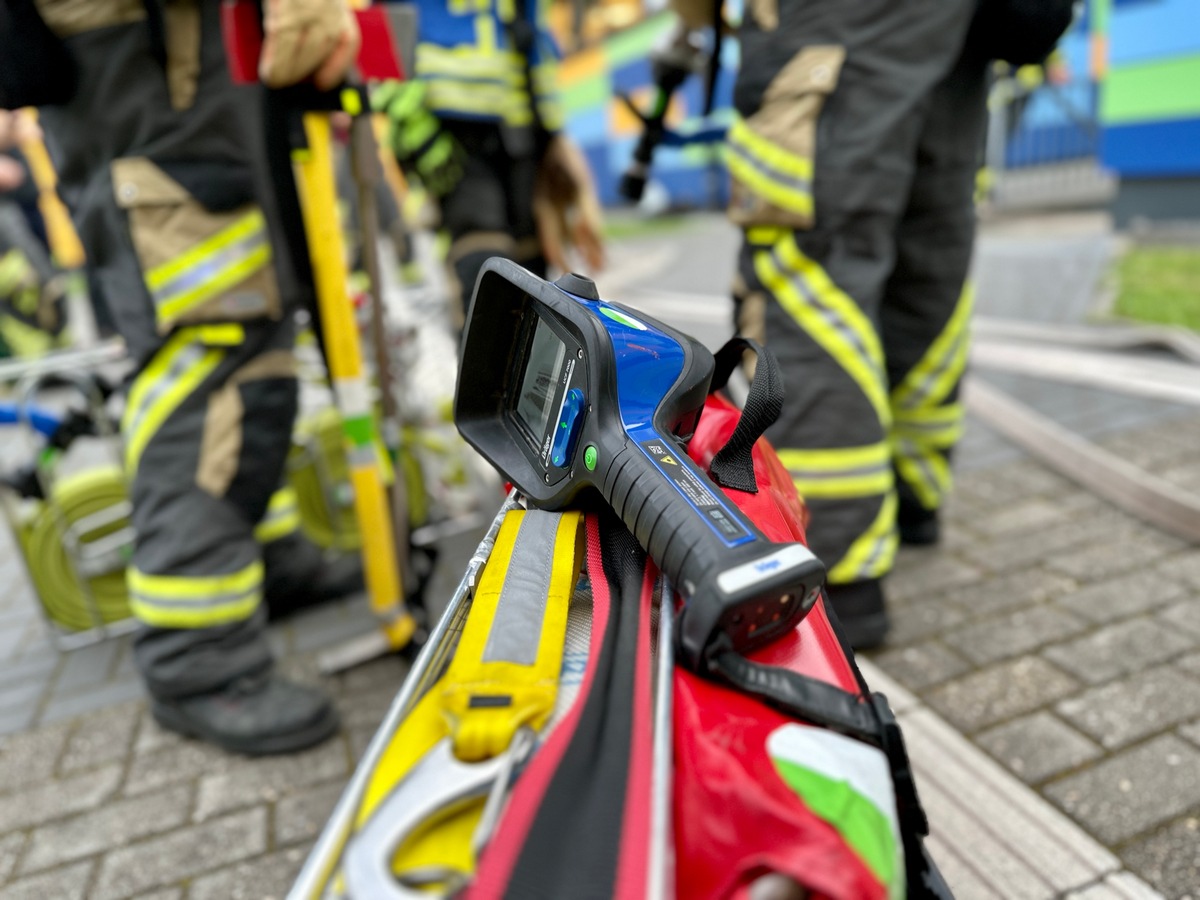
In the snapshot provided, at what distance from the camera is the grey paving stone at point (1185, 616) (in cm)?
212

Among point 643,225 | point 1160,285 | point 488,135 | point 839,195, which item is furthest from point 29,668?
point 643,225

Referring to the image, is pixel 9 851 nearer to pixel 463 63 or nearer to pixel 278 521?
pixel 278 521

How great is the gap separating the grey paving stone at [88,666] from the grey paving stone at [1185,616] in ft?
9.12

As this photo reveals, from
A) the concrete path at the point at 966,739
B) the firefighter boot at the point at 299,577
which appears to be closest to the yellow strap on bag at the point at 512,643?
the concrete path at the point at 966,739

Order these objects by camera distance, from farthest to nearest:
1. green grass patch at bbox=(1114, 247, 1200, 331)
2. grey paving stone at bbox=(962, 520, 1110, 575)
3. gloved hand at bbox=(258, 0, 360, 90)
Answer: green grass patch at bbox=(1114, 247, 1200, 331), grey paving stone at bbox=(962, 520, 1110, 575), gloved hand at bbox=(258, 0, 360, 90)

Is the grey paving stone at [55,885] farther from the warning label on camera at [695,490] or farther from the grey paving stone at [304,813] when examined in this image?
the warning label on camera at [695,490]

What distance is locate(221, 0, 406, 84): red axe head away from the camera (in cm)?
177

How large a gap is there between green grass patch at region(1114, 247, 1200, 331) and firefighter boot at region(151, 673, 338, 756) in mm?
4345

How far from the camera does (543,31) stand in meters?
3.50

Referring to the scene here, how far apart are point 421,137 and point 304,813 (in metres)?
2.45

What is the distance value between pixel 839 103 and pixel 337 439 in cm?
197

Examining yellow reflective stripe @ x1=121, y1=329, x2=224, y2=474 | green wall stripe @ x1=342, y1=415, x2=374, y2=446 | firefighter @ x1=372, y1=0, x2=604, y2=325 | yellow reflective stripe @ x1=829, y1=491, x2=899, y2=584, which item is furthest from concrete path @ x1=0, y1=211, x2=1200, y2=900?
firefighter @ x1=372, y1=0, x2=604, y2=325

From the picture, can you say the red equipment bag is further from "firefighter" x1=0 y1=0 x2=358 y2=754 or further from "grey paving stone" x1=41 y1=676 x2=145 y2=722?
"grey paving stone" x1=41 y1=676 x2=145 y2=722

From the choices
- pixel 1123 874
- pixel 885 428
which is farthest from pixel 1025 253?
pixel 1123 874
